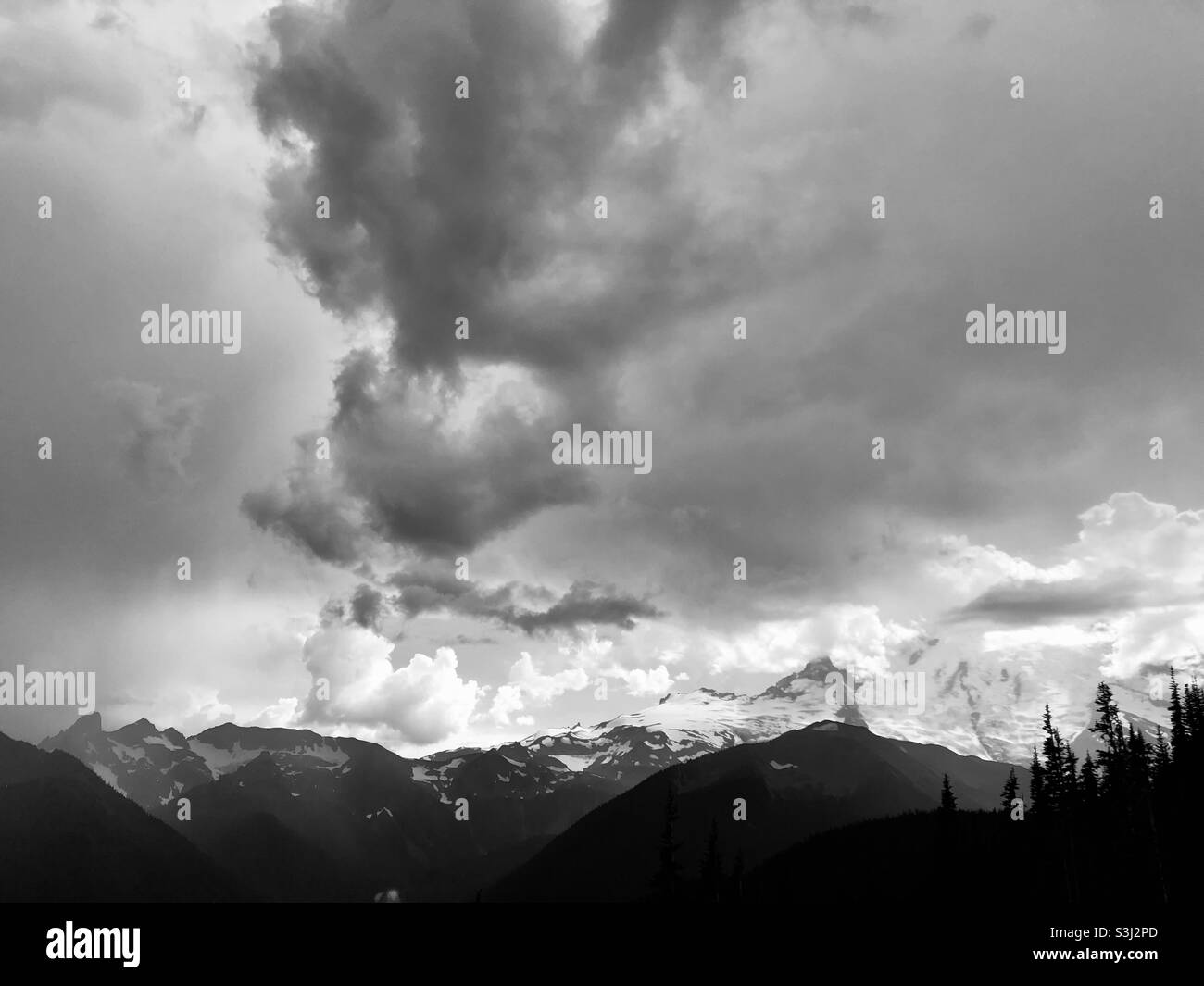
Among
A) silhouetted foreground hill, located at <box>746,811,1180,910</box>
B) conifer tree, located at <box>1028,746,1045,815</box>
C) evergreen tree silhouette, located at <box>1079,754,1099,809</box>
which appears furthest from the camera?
conifer tree, located at <box>1028,746,1045,815</box>

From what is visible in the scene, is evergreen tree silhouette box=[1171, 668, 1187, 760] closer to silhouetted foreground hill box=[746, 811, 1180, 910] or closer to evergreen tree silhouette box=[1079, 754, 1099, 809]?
evergreen tree silhouette box=[1079, 754, 1099, 809]

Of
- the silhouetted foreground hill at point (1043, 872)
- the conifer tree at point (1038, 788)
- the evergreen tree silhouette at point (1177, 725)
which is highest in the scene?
the evergreen tree silhouette at point (1177, 725)

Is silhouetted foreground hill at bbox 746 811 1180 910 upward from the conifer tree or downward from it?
downward

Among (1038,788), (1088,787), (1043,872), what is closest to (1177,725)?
(1088,787)

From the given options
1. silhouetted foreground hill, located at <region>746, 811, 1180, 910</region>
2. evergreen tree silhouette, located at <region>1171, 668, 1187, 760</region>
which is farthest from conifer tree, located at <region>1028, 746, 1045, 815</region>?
evergreen tree silhouette, located at <region>1171, 668, 1187, 760</region>

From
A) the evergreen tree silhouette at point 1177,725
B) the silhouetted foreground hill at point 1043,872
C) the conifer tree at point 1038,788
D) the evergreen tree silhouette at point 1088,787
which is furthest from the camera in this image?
the conifer tree at point 1038,788

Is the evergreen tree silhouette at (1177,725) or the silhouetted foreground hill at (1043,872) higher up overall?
the evergreen tree silhouette at (1177,725)

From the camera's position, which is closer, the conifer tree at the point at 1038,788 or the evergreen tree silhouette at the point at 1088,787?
the evergreen tree silhouette at the point at 1088,787

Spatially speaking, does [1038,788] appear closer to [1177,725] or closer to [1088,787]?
[1088,787]

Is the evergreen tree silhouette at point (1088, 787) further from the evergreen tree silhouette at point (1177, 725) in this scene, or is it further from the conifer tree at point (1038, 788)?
the evergreen tree silhouette at point (1177, 725)

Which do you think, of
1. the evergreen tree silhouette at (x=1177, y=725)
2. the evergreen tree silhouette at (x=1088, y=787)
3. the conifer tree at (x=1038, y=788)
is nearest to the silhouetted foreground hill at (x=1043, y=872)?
the conifer tree at (x=1038, y=788)

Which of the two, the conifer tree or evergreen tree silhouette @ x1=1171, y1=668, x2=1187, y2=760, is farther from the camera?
the conifer tree
